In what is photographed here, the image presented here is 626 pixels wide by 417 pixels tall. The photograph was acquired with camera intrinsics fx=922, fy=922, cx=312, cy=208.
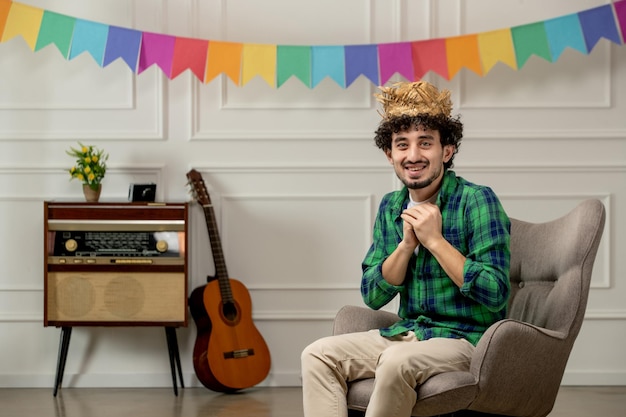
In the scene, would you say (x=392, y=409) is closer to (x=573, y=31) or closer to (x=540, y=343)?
(x=540, y=343)

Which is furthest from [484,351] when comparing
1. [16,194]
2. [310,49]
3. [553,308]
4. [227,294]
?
[16,194]

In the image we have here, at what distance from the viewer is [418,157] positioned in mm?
2521

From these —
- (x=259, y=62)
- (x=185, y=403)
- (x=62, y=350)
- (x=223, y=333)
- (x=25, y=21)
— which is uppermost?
(x=25, y=21)

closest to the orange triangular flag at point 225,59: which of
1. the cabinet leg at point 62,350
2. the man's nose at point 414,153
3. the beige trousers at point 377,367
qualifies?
the cabinet leg at point 62,350

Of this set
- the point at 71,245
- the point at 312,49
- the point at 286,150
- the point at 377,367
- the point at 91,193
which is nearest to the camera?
the point at 377,367

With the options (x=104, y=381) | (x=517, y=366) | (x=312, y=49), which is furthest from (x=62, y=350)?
(x=517, y=366)

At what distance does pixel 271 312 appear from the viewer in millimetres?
4355

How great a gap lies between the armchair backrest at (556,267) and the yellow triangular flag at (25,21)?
2.37 meters

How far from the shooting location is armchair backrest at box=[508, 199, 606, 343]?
2590mm

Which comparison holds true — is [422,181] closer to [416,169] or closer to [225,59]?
[416,169]

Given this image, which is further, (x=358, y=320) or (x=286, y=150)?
(x=286, y=150)

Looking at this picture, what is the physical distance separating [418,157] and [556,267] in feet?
1.97

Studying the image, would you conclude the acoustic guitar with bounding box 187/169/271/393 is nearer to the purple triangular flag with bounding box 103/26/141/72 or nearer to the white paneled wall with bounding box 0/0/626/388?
the white paneled wall with bounding box 0/0/626/388

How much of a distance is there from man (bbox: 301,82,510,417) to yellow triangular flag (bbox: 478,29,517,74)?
168 cm
